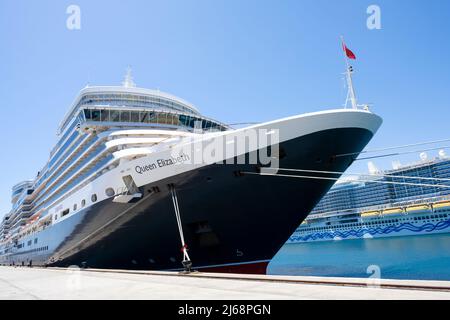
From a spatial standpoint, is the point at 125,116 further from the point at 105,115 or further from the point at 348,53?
the point at 348,53

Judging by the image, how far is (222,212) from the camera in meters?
11.2

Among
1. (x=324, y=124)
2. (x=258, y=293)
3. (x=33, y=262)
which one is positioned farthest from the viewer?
(x=33, y=262)

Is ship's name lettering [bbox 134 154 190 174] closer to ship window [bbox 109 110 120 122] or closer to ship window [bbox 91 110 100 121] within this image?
ship window [bbox 109 110 120 122]

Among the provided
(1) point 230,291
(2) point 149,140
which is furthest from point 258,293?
(2) point 149,140

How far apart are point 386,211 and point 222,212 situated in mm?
85952

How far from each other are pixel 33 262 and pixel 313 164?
26.6 metres

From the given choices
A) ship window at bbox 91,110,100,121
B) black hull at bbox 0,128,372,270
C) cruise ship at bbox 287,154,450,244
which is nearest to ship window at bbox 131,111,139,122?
ship window at bbox 91,110,100,121

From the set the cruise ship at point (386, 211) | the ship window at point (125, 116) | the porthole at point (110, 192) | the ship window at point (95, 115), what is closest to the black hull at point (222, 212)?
the porthole at point (110, 192)

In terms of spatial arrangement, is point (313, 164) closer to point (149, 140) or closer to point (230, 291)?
point (230, 291)

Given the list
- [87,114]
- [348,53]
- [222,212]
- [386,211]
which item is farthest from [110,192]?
[386,211]

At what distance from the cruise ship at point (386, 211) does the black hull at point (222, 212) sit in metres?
44.5

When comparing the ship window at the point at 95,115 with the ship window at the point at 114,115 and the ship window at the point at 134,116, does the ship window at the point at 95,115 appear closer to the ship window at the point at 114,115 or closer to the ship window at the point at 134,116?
the ship window at the point at 114,115

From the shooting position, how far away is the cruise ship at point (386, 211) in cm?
7370

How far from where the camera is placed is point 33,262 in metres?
26.5
